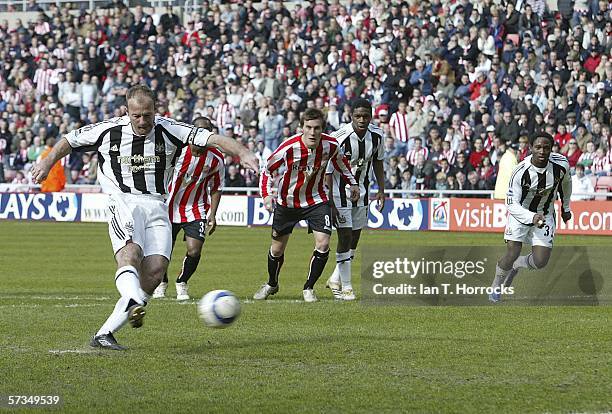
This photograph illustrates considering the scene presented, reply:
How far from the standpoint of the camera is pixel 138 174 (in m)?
9.46

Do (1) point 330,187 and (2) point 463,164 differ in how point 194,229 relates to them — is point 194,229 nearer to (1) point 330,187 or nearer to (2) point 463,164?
(1) point 330,187

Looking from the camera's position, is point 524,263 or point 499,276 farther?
point 524,263

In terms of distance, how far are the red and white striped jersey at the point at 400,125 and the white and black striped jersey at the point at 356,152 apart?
15528 mm

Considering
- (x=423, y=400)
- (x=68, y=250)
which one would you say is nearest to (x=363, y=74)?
(x=68, y=250)

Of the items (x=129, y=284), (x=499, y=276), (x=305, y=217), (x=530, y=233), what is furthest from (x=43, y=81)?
(x=129, y=284)

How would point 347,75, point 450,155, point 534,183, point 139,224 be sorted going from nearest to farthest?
point 139,224 → point 534,183 → point 450,155 → point 347,75

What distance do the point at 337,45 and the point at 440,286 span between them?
→ 21825 millimetres

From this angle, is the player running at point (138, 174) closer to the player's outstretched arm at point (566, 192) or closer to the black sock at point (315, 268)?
the black sock at point (315, 268)

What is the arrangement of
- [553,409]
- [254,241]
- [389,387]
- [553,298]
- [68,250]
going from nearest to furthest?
1. [553,409]
2. [389,387]
3. [553,298]
4. [68,250]
5. [254,241]

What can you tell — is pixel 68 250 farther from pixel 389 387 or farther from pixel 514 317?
pixel 389 387

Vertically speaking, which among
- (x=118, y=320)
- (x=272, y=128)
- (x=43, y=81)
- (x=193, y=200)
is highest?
(x=43, y=81)

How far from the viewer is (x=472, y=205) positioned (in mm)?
28875

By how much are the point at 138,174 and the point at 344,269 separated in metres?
5.20

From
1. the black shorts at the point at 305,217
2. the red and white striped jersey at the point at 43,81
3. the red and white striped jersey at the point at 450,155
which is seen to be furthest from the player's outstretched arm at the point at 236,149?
the red and white striped jersey at the point at 43,81
